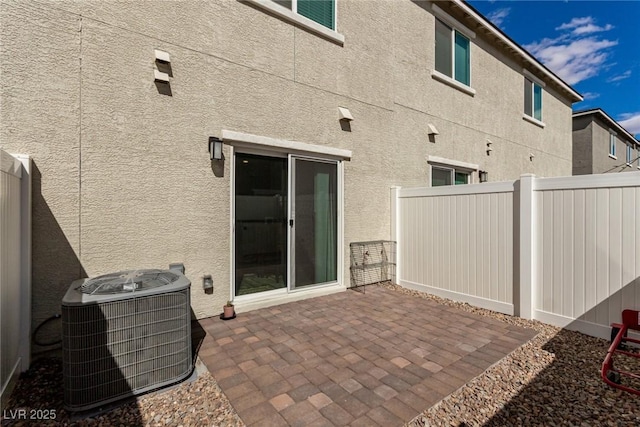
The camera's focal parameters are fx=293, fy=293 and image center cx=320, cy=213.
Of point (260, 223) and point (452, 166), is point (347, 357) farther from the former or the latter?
point (452, 166)

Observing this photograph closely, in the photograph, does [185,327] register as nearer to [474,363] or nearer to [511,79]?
[474,363]

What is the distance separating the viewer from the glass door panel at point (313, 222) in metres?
5.20

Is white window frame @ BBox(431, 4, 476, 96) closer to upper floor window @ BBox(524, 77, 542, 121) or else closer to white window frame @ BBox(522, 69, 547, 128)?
white window frame @ BBox(522, 69, 547, 128)

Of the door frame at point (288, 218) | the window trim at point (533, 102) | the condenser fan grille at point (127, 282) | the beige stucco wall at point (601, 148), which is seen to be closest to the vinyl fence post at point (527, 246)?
the door frame at point (288, 218)

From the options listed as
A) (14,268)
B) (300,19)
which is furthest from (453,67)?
(14,268)

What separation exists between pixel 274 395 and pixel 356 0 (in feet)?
23.0

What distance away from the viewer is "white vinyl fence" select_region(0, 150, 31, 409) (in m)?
2.52

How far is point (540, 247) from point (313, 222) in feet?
11.8

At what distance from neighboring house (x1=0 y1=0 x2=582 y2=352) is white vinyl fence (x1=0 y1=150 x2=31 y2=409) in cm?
17

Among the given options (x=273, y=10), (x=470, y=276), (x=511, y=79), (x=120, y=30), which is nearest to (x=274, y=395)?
(x=470, y=276)

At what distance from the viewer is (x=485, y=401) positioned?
2.52m

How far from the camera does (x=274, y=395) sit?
102 inches

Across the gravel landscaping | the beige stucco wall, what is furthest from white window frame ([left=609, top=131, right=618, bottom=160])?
the gravel landscaping

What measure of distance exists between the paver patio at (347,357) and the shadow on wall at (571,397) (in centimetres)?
41
